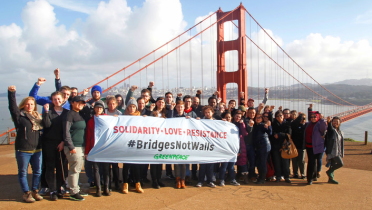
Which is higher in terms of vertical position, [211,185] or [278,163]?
[278,163]

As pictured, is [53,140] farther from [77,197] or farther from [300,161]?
[300,161]

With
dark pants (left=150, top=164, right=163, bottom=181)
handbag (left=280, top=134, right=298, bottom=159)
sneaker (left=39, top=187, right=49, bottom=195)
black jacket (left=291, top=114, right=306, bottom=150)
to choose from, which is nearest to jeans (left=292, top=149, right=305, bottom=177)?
black jacket (left=291, top=114, right=306, bottom=150)

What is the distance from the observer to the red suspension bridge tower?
14.4 metres

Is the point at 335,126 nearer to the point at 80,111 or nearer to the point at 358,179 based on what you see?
the point at 358,179

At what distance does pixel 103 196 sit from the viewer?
411 centimetres

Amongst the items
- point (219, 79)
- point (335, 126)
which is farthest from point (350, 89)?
point (335, 126)

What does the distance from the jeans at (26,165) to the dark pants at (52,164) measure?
0.33ft

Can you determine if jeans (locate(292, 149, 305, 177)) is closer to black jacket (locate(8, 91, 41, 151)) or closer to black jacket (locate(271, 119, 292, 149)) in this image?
black jacket (locate(271, 119, 292, 149))

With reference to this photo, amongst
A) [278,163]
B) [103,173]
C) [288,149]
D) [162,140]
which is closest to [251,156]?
[278,163]

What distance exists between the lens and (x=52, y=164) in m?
3.93

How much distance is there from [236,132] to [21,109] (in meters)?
3.64

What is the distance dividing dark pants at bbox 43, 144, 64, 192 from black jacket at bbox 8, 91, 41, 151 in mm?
241

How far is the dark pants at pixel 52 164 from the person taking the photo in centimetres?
388

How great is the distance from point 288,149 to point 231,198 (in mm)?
1778
